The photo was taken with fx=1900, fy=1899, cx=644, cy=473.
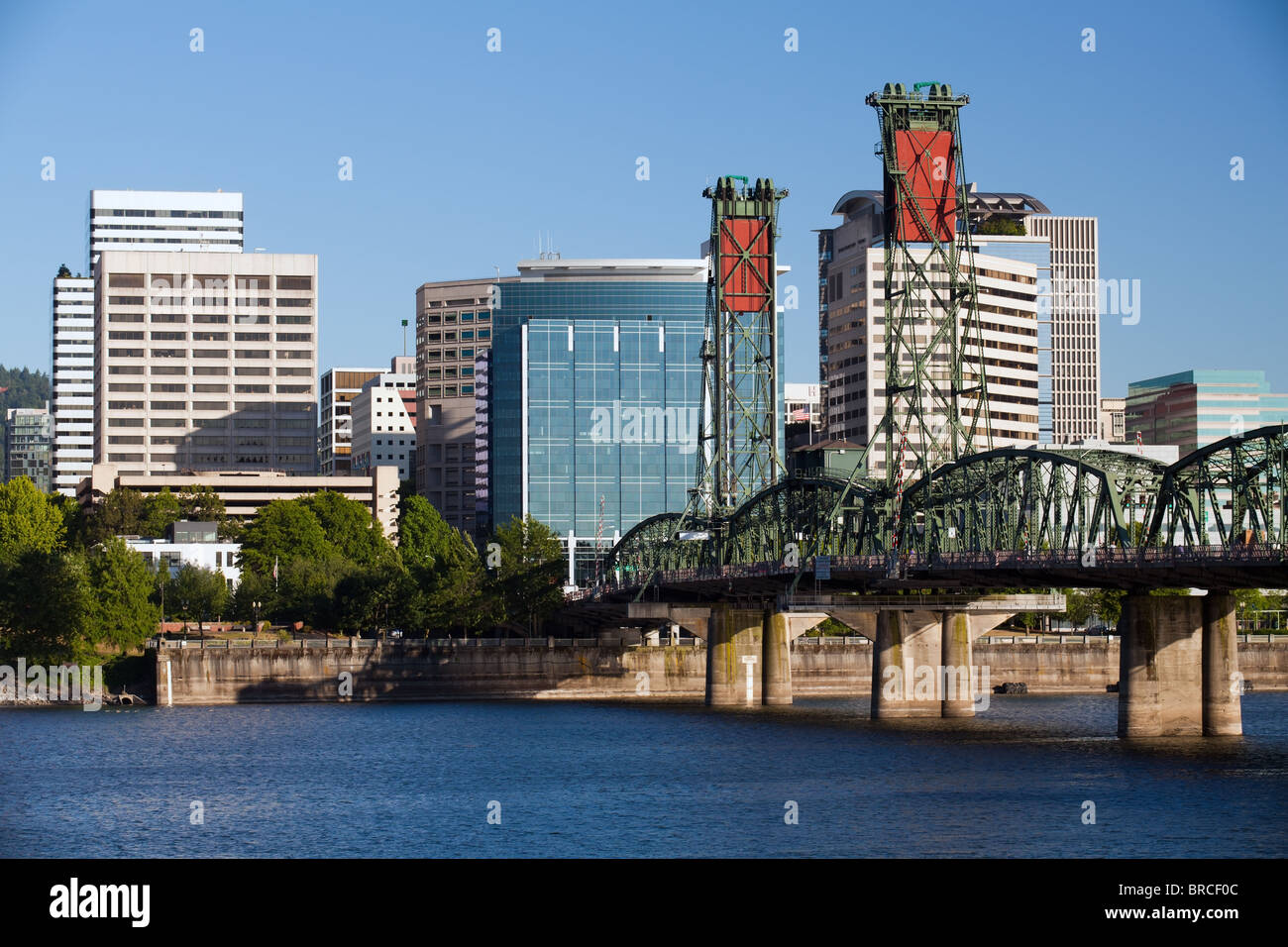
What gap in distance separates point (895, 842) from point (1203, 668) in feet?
143

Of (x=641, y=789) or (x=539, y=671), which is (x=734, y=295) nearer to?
(x=539, y=671)

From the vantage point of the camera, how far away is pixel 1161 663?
107000 millimetres

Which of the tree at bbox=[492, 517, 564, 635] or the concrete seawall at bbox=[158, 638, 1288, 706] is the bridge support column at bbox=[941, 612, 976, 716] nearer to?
the concrete seawall at bbox=[158, 638, 1288, 706]

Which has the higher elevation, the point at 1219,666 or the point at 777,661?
the point at 1219,666

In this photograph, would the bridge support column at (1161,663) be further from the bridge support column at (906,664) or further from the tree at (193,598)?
the tree at (193,598)

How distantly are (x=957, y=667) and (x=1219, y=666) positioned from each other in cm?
2891

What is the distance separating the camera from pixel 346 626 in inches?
7515

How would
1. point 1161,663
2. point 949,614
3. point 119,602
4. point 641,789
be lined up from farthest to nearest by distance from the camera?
point 119,602
point 949,614
point 1161,663
point 641,789

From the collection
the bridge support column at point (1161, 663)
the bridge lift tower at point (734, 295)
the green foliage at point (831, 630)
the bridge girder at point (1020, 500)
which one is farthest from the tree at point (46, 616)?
the bridge support column at point (1161, 663)

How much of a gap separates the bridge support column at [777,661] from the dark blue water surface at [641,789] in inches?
732

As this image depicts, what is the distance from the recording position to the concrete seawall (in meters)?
162

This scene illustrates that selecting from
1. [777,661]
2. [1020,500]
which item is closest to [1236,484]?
[1020,500]
